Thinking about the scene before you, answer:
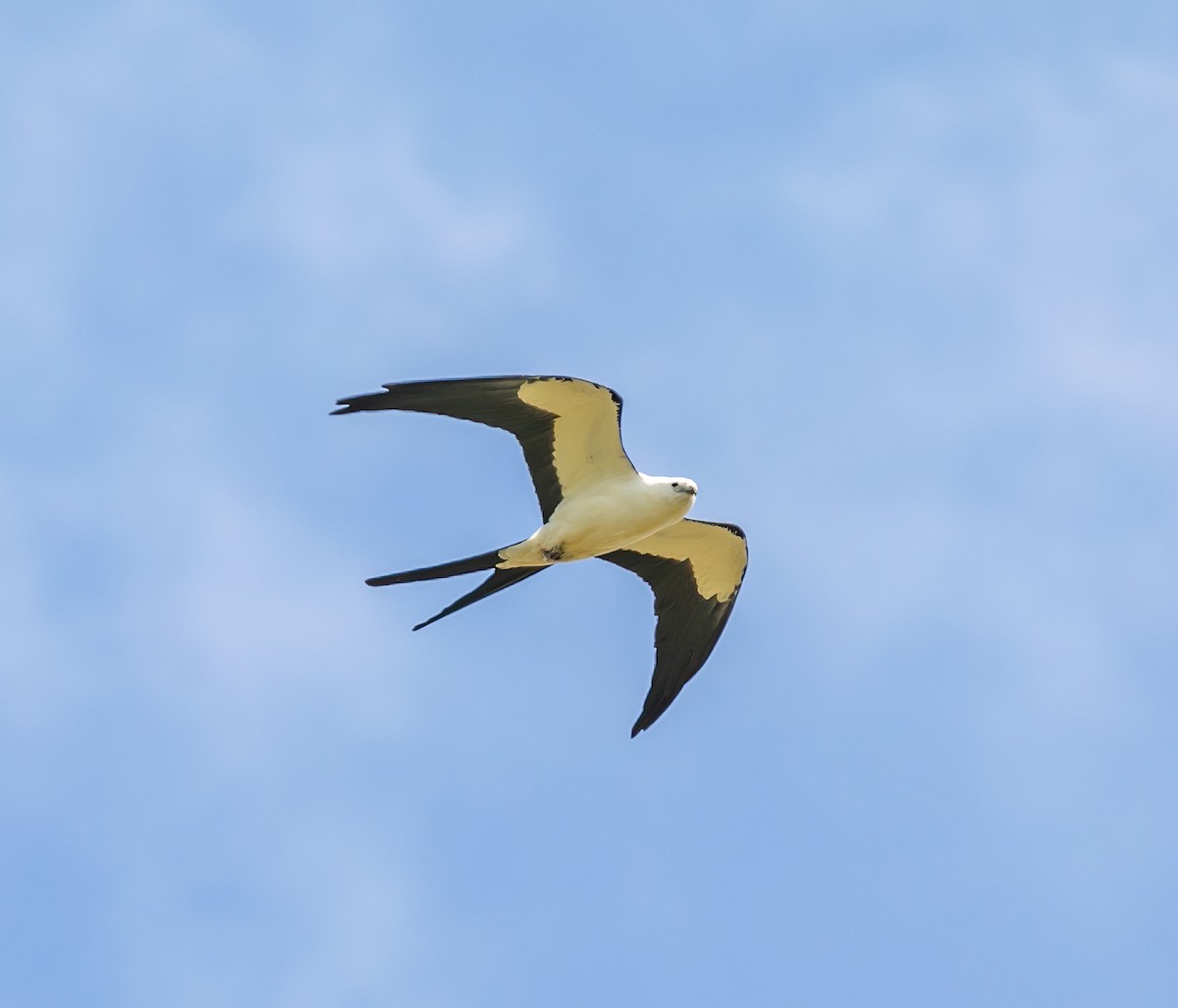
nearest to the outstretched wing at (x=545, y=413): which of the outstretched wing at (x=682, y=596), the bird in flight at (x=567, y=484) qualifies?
the bird in flight at (x=567, y=484)

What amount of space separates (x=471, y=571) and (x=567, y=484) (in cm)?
118

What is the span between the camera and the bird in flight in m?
13.8

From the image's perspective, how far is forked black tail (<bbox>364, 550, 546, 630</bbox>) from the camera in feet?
44.8

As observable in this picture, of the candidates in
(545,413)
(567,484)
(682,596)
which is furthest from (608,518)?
(682,596)

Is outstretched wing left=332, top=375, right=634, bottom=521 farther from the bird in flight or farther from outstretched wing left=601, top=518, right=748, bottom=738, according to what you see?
outstretched wing left=601, top=518, right=748, bottom=738

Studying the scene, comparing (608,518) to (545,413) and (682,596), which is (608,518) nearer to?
(545,413)

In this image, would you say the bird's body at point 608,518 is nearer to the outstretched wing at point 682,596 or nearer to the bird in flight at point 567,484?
the bird in flight at point 567,484

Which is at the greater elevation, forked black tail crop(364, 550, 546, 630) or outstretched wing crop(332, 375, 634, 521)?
outstretched wing crop(332, 375, 634, 521)

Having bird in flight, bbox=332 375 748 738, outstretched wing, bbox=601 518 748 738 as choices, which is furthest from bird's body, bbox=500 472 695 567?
outstretched wing, bbox=601 518 748 738

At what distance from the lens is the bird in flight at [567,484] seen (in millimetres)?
13797

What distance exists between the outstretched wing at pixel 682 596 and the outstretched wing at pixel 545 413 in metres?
1.24

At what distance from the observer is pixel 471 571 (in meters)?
14.1

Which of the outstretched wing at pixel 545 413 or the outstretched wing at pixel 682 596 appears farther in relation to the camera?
the outstretched wing at pixel 682 596

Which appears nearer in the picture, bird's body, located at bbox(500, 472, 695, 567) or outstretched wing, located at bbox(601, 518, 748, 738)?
bird's body, located at bbox(500, 472, 695, 567)
